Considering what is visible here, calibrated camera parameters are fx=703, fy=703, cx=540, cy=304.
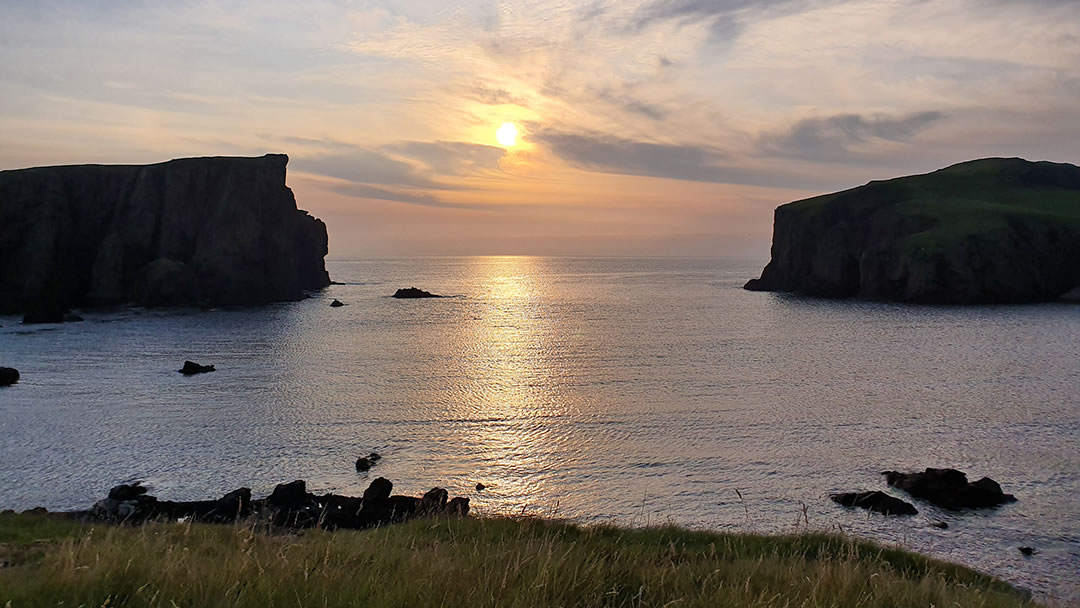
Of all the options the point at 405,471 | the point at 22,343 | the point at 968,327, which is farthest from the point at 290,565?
the point at 968,327

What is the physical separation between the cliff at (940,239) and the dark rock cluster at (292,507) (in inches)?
5108

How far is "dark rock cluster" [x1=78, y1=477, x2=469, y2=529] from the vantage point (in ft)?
82.6

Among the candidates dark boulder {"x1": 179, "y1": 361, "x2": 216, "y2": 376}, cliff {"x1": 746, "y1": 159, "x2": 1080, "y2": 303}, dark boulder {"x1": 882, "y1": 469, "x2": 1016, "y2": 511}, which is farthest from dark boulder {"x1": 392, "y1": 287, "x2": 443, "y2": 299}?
dark boulder {"x1": 882, "y1": 469, "x2": 1016, "y2": 511}

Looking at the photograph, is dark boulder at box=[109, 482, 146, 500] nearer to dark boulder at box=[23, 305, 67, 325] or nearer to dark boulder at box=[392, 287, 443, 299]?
dark boulder at box=[23, 305, 67, 325]

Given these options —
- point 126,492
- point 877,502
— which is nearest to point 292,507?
point 126,492

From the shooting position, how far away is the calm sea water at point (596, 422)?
90.7 feet

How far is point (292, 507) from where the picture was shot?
1052 inches

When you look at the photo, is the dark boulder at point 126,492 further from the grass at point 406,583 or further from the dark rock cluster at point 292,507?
the grass at point 406,583

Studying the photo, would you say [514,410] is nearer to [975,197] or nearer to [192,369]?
[192,369]

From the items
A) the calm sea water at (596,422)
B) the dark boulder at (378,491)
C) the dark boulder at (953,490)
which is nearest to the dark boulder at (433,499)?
the dark boulder at (378,491)

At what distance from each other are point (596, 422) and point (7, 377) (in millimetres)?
44746

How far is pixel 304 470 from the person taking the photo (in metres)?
32.1

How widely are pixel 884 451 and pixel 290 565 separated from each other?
35.1 metres

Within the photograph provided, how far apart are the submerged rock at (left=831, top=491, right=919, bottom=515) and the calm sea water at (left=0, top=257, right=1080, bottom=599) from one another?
22.2 inches
